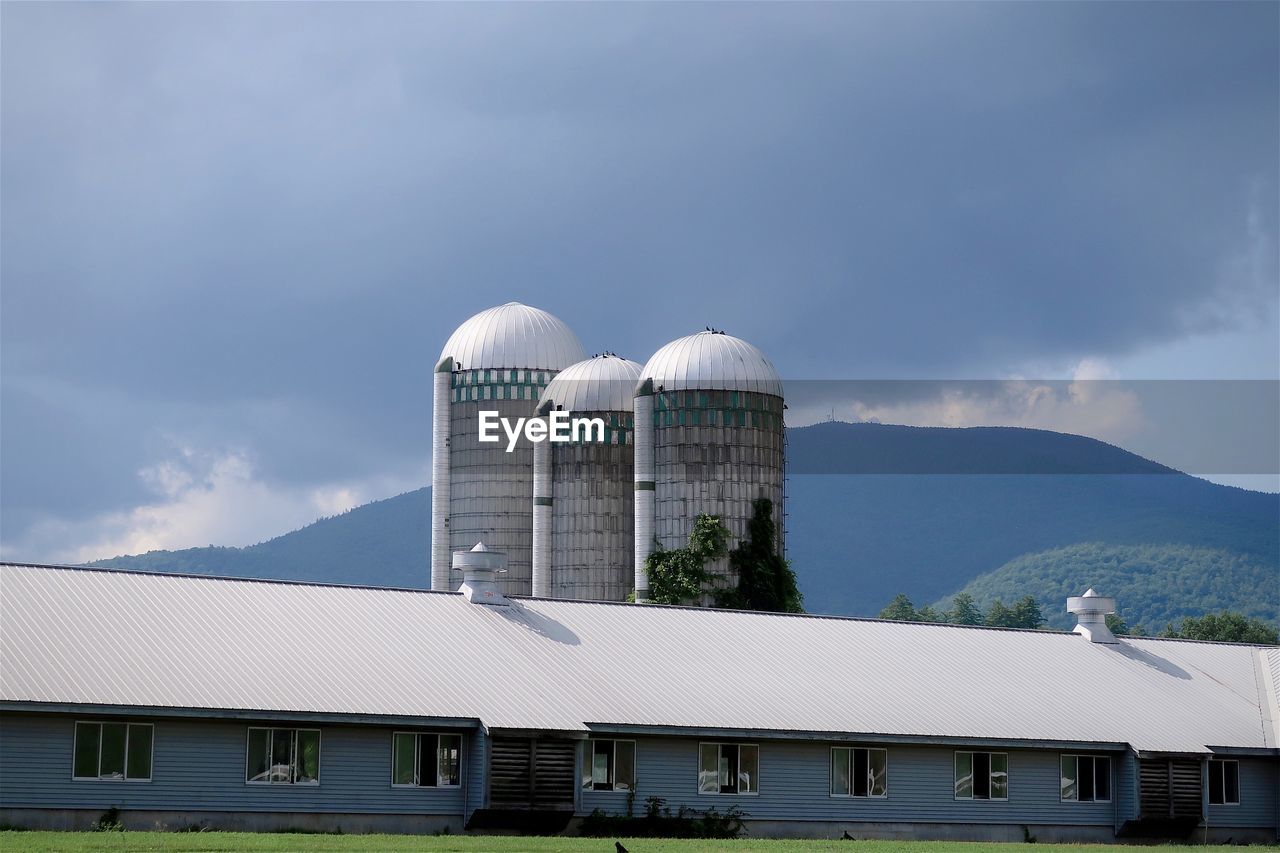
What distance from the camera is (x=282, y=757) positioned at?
1692 inches

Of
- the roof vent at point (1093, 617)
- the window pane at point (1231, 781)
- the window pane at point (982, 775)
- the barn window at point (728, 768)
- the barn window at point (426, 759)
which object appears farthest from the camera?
the roof vent at point (1093, 617)

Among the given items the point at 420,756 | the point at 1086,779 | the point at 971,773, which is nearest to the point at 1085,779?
the point at 1086,779

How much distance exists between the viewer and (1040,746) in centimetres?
5191

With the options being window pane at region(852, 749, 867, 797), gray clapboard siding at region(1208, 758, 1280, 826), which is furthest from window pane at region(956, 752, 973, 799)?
gray clapboard siding at region(1208, 758, 1280, 826)

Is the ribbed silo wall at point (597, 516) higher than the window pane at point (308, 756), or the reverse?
the ribbed silo wall at point (597, 516)

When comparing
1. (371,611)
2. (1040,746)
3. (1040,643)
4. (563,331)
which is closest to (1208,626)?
(563,331)

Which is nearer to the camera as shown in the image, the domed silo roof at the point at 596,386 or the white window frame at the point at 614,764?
the white window frame at the point at 614,764

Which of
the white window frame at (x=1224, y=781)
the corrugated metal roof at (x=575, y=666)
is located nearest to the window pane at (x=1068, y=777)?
the corrugated metal roof at (x=575, y=666)

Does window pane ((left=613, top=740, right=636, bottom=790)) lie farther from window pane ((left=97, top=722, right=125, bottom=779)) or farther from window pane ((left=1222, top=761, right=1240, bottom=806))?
window pane ((left=1222, top=761, right=1240, bottom=806))

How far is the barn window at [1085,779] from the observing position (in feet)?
175

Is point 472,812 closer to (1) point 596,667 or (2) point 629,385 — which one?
(1) point 596,667

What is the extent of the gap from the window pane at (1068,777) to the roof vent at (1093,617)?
1027 cm

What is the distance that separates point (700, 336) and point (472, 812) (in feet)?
143

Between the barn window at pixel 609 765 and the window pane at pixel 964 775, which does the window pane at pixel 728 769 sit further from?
the window pane at pixel 964 775
